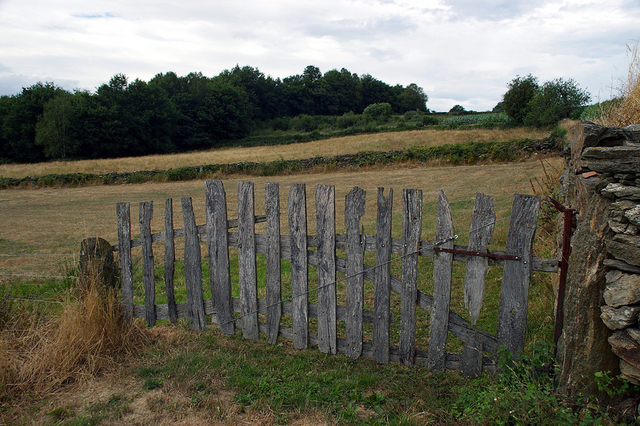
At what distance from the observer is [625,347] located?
2.58 m

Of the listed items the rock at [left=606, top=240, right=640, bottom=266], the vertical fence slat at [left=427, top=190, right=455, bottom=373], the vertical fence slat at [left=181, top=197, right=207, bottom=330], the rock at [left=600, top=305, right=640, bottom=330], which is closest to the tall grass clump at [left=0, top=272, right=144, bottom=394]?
the vertical fence slat at [left=181, top=197, right=207, bottom=330]

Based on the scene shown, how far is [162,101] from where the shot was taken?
Answer: 2859 inches

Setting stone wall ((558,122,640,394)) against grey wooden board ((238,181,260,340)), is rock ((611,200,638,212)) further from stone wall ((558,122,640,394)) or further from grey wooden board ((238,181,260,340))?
grey wooden board ((238,181,260,340))

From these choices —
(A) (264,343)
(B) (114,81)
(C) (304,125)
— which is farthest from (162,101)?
(A) (264,343)

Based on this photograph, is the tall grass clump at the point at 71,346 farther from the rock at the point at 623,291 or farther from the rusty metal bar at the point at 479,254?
the rock at the point at 623,291

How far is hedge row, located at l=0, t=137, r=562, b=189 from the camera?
23906 millimetres

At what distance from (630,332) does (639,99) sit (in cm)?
388

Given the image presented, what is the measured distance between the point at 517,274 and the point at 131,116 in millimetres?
71200

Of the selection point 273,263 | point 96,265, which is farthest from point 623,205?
point 96,265

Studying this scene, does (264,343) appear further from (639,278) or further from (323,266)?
→ (639,278)

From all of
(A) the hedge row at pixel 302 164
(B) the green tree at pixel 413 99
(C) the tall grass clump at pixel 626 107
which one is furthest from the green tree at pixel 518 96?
(B) the green tree at pixel 413 99

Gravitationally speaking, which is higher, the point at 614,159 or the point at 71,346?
the point at 614,159

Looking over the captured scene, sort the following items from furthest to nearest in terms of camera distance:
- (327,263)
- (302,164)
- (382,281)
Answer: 1. (302,164)
2. (327,263)
3. (382,281)

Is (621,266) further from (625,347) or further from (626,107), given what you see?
(626,107)
